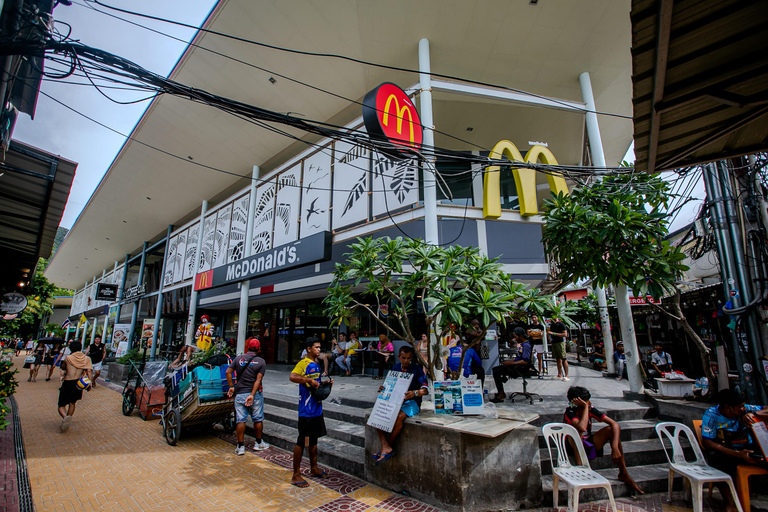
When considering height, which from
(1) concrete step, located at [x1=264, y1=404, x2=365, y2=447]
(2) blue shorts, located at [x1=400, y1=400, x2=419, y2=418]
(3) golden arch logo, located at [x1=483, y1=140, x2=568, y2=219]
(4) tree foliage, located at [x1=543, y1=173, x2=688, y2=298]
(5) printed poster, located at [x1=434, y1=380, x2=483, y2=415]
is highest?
(3) golden arch logo, located at [x1=483, y1=140, x2=568, y2=219]

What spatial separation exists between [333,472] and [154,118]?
12.6 meters

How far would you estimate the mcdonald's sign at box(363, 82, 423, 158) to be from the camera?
6004 millimetres

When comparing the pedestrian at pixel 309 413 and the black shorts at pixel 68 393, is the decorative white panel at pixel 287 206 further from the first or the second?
the pedestrian at pixel 309 413

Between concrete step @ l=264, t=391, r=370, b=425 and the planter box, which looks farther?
the planter box

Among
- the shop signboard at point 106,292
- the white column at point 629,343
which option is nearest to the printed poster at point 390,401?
the white column at point 629,343

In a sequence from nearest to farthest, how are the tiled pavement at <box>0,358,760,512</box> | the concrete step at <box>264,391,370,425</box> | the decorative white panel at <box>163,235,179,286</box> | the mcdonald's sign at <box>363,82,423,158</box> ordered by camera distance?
the tiled pavement at <box>0,358,760,512</box> < the concrete step at <box>264,391,370,425</box> < the mcdonald's sign at <box>363,82,423,158</box> < the decorative white panel at <box>163,235,179,286</box>

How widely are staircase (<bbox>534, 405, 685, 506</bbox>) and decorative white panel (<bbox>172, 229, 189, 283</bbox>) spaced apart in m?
18.6

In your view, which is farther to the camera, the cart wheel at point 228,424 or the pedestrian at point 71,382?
the pedestrian at point 71,382

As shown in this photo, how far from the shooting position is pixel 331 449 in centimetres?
502

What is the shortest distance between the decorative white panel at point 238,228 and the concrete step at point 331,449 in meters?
9.07

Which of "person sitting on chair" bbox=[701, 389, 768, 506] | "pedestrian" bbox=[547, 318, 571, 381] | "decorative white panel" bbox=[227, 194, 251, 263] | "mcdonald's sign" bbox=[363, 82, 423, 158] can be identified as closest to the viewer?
"person sitting on chair" bbox=[701, 389, 768, 506]

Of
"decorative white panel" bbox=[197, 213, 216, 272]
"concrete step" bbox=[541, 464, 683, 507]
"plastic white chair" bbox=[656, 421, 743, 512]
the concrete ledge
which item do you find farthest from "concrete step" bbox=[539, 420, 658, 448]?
"decorative white panel" bbox=[197, 213, 216, 272]

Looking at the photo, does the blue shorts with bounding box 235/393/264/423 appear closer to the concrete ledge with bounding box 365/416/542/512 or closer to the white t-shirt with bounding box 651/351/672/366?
the concrete ledge with bounding box 365/416/542/512

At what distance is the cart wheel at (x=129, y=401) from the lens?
790 cm
